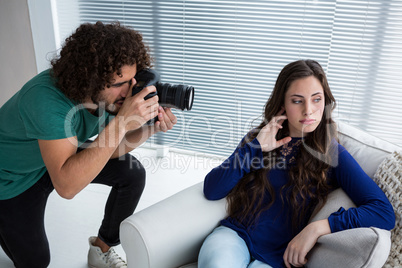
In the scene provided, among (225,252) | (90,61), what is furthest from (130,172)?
(225,252)

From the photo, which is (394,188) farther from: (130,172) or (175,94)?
(130,172)

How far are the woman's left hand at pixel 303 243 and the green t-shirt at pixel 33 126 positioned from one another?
808 millimetres

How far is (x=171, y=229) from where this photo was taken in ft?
3.70

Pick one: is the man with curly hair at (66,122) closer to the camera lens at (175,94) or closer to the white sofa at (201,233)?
the camera lens at (175,94)

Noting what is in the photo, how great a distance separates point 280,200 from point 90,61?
0.79 metres

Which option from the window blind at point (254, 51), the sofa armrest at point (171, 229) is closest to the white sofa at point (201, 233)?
the sofa armrest at point (171, 229)

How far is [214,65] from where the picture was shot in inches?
89.7

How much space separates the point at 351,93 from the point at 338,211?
118 cm

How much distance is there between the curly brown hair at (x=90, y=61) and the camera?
3.92 ft

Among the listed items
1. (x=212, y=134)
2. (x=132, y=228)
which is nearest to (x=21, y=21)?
(x=212, y=134)

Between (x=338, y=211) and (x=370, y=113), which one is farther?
(x=370, y=113)

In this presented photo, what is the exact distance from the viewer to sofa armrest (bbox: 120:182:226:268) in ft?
3.56

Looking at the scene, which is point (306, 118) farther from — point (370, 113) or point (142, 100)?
point (370, 113)

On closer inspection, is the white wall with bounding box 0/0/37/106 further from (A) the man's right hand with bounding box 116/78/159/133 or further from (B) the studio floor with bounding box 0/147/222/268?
(A) the man's right hand with bounding box 116/78/159/133
